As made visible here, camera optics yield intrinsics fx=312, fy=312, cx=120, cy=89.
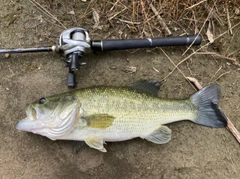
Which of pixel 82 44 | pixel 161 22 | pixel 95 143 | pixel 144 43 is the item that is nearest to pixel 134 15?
pixel 161 22

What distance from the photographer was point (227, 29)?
3707 millimetres

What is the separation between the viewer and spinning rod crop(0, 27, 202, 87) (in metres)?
3.10

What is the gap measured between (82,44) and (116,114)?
0.77 m

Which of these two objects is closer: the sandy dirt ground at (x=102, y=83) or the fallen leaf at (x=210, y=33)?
the sandy dirt ground at (x=102, y=83)

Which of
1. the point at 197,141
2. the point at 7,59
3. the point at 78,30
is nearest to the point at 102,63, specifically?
the point at 78,30

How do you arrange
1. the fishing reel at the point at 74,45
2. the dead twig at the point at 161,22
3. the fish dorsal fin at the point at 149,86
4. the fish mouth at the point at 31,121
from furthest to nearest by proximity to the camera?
the dead twig at the point at 161,22 → the fish dorsal fin at the point at 149,86 → the fishing reel at the point at 74,45 → the fish mouth at the point at 31,121

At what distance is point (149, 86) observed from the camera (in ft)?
10.7

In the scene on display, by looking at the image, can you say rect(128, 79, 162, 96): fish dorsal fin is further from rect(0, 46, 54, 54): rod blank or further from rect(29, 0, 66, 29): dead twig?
rect(29, 0, 66, 29): dead twig

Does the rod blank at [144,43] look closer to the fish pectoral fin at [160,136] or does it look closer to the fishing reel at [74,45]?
the fishing reel at [74,45]

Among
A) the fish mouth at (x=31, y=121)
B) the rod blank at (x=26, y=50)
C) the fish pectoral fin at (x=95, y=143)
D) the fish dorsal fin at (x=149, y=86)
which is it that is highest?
the rod blank at (x=26, y=50)

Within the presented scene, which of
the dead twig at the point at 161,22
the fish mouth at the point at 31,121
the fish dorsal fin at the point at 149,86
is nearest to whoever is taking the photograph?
the fish mouth at the point at 31,121

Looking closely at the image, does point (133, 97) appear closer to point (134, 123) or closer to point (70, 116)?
point (134, 123)

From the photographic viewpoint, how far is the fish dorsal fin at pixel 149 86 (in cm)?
325

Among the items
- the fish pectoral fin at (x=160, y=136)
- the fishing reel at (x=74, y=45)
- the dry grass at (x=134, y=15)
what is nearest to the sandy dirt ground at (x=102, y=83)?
the dry grass at (x=134, y=15)
